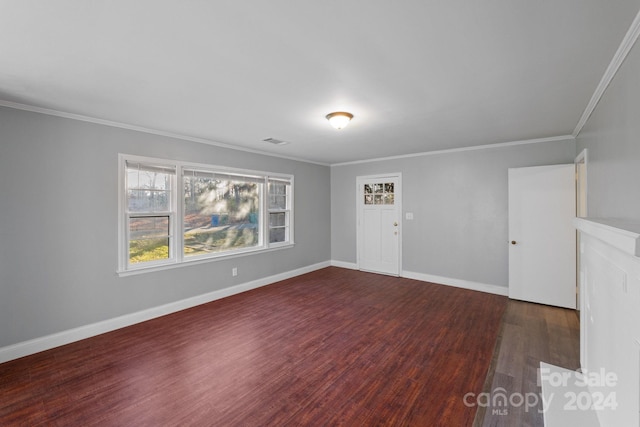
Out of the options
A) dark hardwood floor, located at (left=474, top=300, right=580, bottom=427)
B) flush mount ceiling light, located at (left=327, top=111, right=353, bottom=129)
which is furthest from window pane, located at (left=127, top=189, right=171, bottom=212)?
dark hardwood floor, located at (left=474, top=300, right=580, bottom=427)

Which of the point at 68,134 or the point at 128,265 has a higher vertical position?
the point at 68,134

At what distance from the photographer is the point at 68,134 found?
304cm

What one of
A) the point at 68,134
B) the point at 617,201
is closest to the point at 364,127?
the point at 617,201

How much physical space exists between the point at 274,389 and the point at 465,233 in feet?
13.5

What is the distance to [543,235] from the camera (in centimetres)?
403

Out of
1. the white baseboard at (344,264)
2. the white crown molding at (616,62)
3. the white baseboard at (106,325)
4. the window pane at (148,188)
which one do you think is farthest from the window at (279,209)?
the white crown molding at (616,62)

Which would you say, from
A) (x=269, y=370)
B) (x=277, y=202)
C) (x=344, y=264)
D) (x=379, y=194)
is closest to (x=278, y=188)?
(x=277, y=202)

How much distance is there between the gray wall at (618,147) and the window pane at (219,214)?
14.7ft

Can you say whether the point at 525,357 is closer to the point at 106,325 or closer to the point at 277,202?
the point at 277,202

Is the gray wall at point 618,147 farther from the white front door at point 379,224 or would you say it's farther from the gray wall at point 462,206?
the white front door at point 379,224

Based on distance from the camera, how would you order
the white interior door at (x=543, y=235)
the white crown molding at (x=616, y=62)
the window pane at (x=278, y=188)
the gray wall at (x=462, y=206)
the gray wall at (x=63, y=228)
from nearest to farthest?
the white crown molding at (x=616, y=62)
the gray wall at (x=63, y=228)
the white interior door at (x=543, y=235)
the gray wall at (x=462, y=206)
the window pane at (x=278, y=188)

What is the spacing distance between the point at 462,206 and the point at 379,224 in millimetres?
1661

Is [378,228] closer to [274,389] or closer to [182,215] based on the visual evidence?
[182,215]

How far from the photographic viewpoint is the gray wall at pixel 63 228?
271cm
